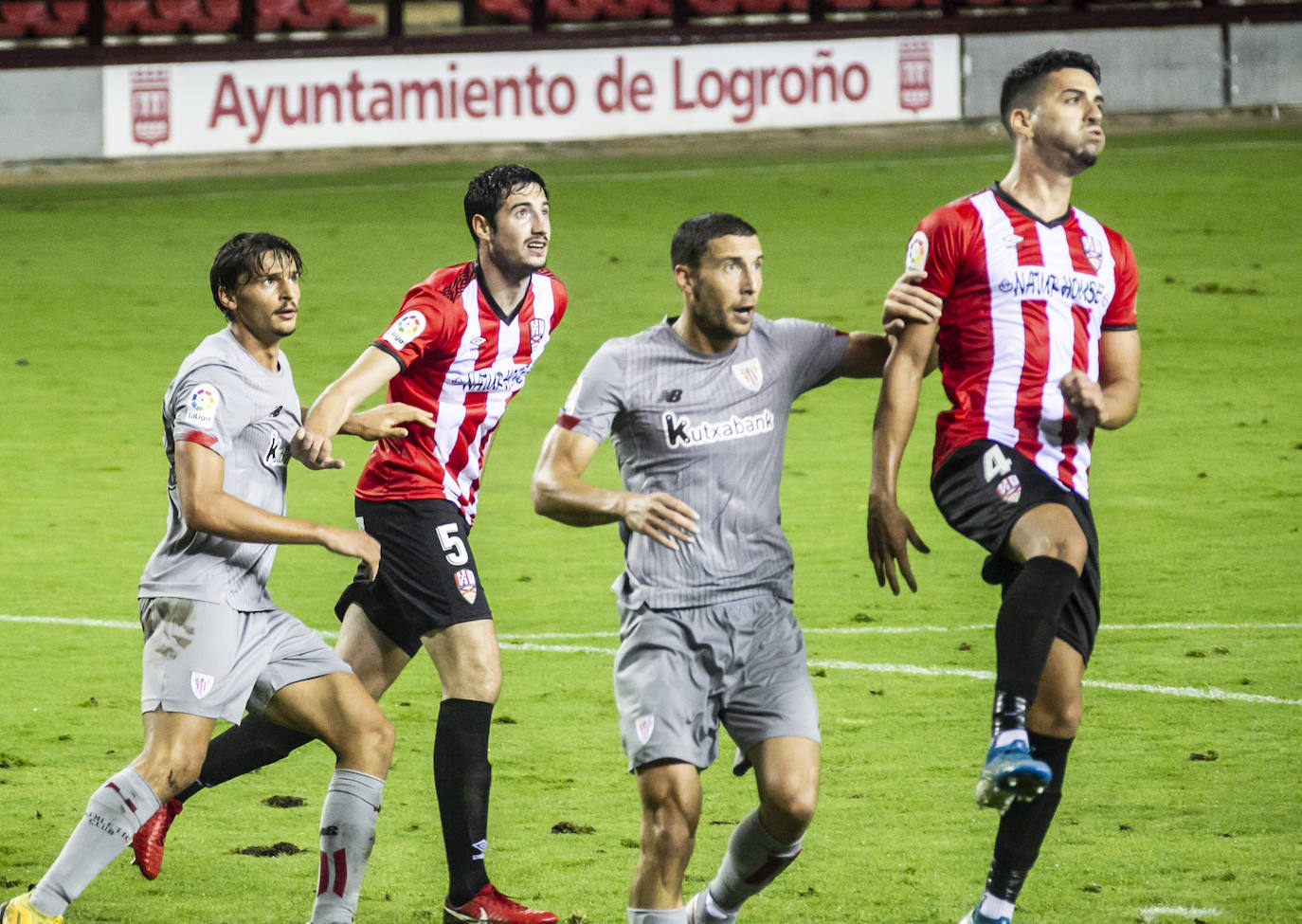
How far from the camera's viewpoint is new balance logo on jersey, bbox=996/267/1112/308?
5.09m

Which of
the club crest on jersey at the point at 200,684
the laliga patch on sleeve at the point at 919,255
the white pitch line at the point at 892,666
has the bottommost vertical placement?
the white pitch line at the point at 892,666

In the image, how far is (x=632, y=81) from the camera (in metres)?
21.4

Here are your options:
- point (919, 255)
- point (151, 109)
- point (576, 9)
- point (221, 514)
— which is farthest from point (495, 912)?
point (576, 9)

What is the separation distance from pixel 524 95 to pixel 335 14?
2529mm

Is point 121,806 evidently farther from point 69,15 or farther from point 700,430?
point 69,15

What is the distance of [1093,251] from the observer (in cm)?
518

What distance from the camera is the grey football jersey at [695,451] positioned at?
4863 millimetres

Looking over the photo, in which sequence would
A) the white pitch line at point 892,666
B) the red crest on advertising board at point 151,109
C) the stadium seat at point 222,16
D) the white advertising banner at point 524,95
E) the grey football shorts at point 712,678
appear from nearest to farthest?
1. the grey football shorts at point 712,678
2. the white pitch line at point 892,666
3. the red crest on advertising board at point 151,109
4. the white advertising banner at point 524,95
5. the stadium seat at point 222,16

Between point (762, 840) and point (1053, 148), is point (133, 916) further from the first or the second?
point (1053, 148)

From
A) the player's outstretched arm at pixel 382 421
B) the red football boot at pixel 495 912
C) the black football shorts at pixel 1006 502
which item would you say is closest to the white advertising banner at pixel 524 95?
the player's outstretched arm at pixel 382 421

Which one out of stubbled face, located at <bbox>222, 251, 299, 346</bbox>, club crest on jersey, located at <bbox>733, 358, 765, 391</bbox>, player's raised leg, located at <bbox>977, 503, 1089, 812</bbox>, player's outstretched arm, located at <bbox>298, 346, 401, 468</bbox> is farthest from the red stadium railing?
player's raised leg, located at <bbox>977, 503, 1089, 812</bbox>

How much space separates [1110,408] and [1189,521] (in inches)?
216

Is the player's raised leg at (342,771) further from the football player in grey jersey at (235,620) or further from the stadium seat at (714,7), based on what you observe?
the stadium seat at (714,7)

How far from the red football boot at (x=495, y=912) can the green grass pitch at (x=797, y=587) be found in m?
0.20
